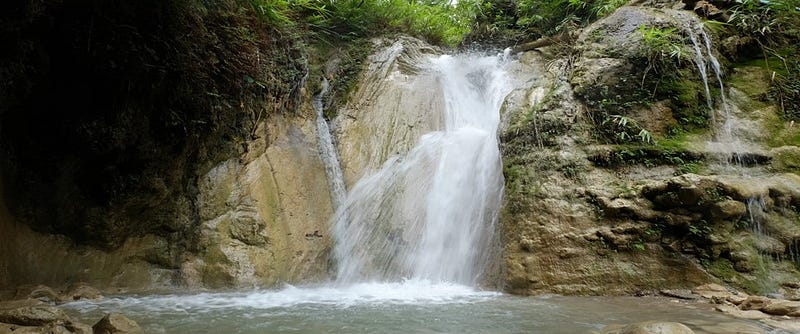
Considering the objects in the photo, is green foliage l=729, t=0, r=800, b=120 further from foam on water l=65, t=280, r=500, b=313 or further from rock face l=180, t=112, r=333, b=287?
rock face l=180, t=112, r=333, b=287

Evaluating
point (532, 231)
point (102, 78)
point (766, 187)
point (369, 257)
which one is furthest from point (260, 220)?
point (766, 187)

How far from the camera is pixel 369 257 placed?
6.79 meters

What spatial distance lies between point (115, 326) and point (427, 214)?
15.1 feet

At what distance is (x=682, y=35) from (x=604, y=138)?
2211 mm

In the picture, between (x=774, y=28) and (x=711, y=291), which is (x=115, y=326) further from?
(x=774, y=28)

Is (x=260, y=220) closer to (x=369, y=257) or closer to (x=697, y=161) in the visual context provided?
(x=369, y=257)

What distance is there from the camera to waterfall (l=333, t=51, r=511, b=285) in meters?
6.48

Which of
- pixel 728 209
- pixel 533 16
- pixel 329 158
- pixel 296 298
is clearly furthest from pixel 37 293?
pixel 533 16

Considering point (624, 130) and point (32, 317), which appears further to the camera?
point (624, 130)

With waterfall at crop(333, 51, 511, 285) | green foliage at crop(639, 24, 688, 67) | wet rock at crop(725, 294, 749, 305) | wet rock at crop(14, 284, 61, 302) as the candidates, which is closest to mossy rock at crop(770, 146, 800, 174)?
green foliage at crop(639, 24, 688, 67)

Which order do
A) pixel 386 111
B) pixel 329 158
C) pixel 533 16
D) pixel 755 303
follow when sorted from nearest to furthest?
pixel 755 303 < pixel 329 158 < pixel 386 111 < pixel 533 16

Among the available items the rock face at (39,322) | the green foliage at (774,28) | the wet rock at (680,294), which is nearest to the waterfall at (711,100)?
the green foliage at (774,28)

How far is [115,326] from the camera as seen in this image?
3.39 metres

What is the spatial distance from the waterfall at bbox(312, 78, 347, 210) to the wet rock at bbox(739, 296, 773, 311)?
527 cm
